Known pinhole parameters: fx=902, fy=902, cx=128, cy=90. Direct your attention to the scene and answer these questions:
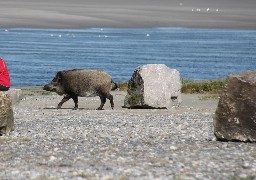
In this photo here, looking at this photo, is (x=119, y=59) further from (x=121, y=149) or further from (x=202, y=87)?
(x=121, y=149)

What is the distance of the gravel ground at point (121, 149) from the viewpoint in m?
16.9

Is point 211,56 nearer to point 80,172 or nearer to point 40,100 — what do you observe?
point 40,100

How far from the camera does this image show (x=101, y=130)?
24.0 m

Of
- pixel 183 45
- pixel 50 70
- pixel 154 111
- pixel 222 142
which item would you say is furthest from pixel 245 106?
pixel 183 45

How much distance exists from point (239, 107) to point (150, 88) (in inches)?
504

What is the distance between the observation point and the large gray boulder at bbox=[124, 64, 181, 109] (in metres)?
33.5

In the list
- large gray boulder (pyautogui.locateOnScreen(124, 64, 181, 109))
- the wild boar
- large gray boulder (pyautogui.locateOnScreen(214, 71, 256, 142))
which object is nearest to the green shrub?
large gray boulder (pyautogui.locateOnScreen(124, 64, 181, 109))

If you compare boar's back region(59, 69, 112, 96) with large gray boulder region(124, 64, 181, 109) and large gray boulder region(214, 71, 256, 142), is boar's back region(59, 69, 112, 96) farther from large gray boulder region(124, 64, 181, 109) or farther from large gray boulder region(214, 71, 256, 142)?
large gray boulder region(214, 71, 256, 142)

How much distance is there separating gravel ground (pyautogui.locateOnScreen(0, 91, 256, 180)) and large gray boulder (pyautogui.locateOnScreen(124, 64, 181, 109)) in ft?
12.9

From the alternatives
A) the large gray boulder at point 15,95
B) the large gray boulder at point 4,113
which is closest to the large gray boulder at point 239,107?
the large gray boulder at point 4,113

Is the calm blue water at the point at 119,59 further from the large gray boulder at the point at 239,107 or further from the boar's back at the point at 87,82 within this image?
the large gray boulder at the point at 239,107

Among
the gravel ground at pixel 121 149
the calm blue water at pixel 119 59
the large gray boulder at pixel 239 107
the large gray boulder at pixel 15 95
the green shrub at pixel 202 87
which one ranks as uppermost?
the large gray boulder at pixel 239 107

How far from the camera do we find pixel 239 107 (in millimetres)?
20891

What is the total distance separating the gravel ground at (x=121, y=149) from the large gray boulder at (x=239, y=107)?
331 mm
